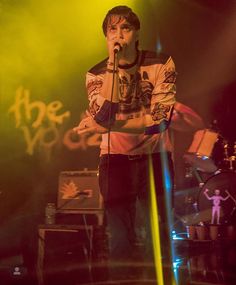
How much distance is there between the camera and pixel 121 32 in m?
4.13

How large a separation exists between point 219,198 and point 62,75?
7.13ft

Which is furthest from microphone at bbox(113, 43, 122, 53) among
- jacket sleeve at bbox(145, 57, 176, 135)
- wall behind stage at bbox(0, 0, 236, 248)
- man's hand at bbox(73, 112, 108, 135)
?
man's hand at bbox(73, 112, 108, 135)

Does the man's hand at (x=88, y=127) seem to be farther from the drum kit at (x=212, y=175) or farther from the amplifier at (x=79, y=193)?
the drum kit at (x=212, y=175)

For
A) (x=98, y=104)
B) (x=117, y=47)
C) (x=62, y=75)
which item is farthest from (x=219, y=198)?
(x=62, y=75)

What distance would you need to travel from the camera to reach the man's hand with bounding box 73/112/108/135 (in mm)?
4191

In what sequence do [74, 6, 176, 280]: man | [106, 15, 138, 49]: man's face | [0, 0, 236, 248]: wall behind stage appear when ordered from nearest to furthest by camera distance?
1. [74, 6, 176, 280]: man
2. [106, 15, 138, 49]: man's face
3. [0, 0, 236, 248]: wall behind stage

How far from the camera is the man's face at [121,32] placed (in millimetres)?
4113

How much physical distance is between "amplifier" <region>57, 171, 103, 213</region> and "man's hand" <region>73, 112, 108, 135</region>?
43cm

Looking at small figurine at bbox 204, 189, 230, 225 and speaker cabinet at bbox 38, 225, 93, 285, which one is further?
small figurine at bbox 204, 189, 230, 225

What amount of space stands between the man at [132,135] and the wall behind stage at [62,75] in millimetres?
196

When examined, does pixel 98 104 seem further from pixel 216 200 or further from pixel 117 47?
pixel 216 200

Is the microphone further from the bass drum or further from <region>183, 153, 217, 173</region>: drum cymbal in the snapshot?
the bass drum

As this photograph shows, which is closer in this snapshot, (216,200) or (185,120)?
(185,120)

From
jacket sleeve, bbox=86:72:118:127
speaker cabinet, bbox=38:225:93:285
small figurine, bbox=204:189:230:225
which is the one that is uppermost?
jacket sleeve, bbox=86:72:118:127
